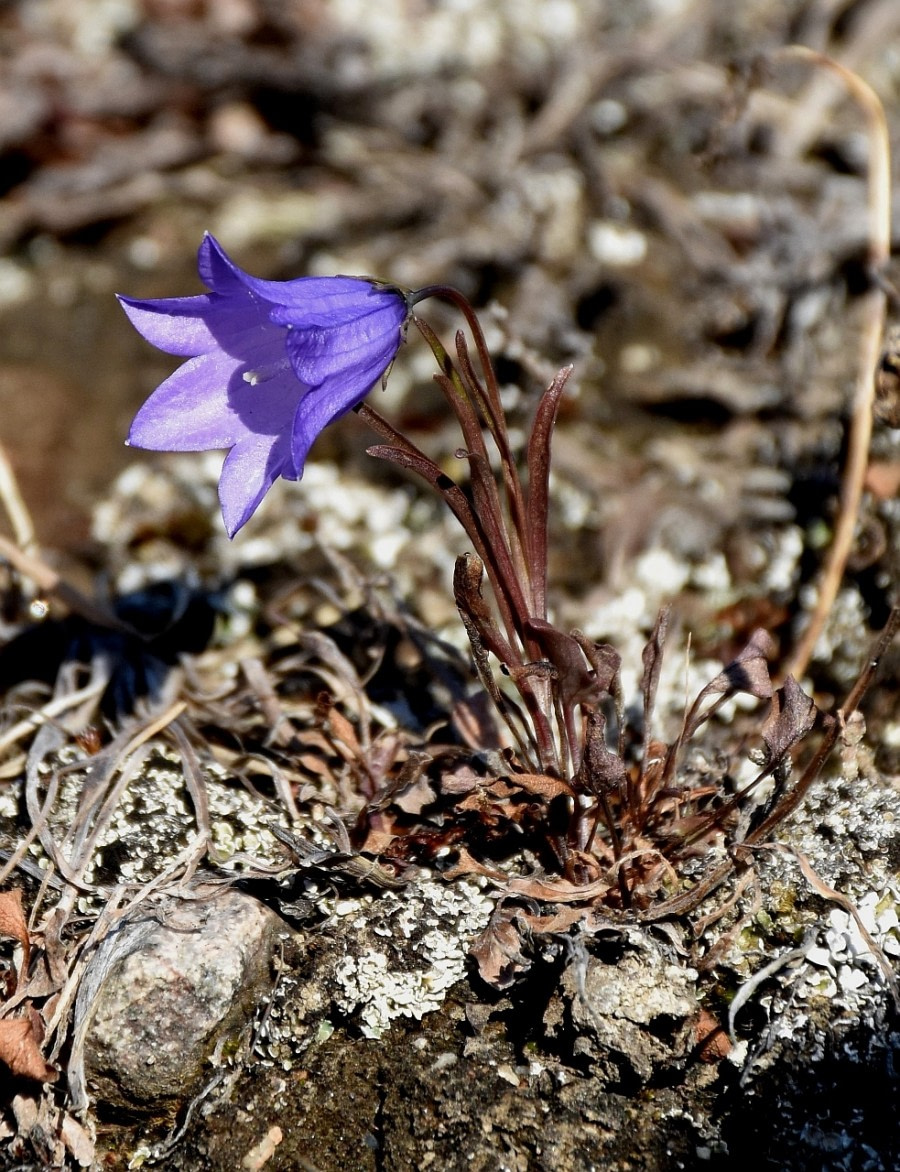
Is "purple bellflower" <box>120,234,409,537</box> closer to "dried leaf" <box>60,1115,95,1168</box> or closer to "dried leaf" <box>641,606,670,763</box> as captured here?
"dried leaf" <box>641,606,670,763</box>

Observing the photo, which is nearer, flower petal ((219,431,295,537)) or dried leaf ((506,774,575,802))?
flower petal ((219,431,295,537))

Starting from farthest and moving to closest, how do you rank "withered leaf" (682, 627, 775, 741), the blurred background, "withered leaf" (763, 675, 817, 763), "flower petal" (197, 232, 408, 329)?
the blurred background → "withered leaf" (682, 627, 775, 741) → "withered leaf" (763, 675, 817, 763) → "flower petal" (197, 232, 408, 329)

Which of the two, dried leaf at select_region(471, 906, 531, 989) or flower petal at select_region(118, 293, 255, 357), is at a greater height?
flower petal at select_region(118, 293, 255, 357)

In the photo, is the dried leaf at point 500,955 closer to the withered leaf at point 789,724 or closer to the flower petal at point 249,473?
the withered leaf at point 789,724

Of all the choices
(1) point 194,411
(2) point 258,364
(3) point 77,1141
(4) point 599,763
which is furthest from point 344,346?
(3) point 77,1141

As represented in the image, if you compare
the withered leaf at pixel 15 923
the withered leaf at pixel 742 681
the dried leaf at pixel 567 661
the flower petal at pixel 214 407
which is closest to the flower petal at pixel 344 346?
the flower petal at pixel 214 407

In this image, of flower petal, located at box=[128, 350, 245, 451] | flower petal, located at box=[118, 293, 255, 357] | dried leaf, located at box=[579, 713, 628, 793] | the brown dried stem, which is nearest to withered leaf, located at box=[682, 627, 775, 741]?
dried leaf, located at box=[579, 713, 628, 793]

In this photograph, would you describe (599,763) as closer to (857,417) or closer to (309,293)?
(309,293)
